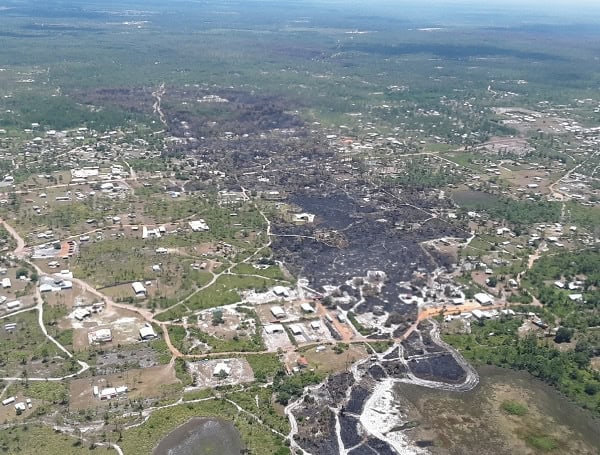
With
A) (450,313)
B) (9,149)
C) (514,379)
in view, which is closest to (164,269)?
(450,313)

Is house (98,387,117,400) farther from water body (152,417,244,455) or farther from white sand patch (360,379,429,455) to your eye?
white sand patch (360,379,429,455)

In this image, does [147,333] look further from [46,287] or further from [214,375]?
[46,287]

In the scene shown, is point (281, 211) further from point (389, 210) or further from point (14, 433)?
point (14, 433)

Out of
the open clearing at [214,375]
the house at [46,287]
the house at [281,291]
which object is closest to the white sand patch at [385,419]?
Result: the open clearing at [214,375]

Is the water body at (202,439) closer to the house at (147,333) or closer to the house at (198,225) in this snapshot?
A: the house at (147,333)

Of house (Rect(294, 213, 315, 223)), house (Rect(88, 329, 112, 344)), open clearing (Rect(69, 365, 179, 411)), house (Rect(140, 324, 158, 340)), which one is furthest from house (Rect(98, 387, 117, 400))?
house (Rect(294, 213, 315, 223))

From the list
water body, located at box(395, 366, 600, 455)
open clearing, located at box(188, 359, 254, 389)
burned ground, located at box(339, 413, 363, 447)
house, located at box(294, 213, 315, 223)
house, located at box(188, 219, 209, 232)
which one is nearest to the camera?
burned ground, located at box(339, 413, 363, 447)
